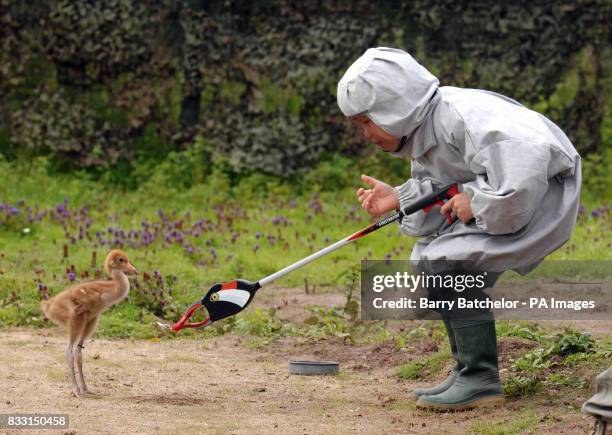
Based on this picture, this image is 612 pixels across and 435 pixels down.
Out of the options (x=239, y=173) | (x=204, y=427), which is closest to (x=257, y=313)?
(x=204, y=427)

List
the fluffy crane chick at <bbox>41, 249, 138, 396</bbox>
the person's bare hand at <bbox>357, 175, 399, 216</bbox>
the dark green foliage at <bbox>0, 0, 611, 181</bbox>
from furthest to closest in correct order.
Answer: the dark green foliage at <bbox>0, 0, 611, 181</bbox> → the fluffy crane chick at <bbox>41, 249, 138, 396</bbox> → the person's bare hand at <bbox>357, 175, 399, 216</bbox>

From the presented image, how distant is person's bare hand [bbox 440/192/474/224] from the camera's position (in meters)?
5.12

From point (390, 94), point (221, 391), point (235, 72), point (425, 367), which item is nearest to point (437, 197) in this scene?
point (390, 94)

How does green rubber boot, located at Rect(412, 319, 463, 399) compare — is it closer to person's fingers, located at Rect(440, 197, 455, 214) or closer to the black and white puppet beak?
person's fingers, located at Rect(440, 197, 455, 214)

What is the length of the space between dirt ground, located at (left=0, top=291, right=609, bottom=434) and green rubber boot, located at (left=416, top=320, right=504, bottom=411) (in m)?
0.07

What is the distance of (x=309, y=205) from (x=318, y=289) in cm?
308

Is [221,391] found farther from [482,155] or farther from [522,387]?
[482,155]

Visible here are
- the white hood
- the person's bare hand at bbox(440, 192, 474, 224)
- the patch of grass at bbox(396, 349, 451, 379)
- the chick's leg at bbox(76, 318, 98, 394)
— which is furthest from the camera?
the patch of grass at bbox(396, 349, 451, 379)

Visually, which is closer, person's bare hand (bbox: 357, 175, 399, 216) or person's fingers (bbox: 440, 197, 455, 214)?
person's fingers (bbox: 440, 197, 455, 214)

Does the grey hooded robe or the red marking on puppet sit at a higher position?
the grey hooded robe

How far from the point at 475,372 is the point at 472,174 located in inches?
37.3

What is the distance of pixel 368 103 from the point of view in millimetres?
5258

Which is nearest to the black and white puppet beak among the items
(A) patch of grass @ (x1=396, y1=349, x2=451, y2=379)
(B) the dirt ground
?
(B) the dirt ground

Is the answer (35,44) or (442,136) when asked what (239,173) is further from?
(442,136)
